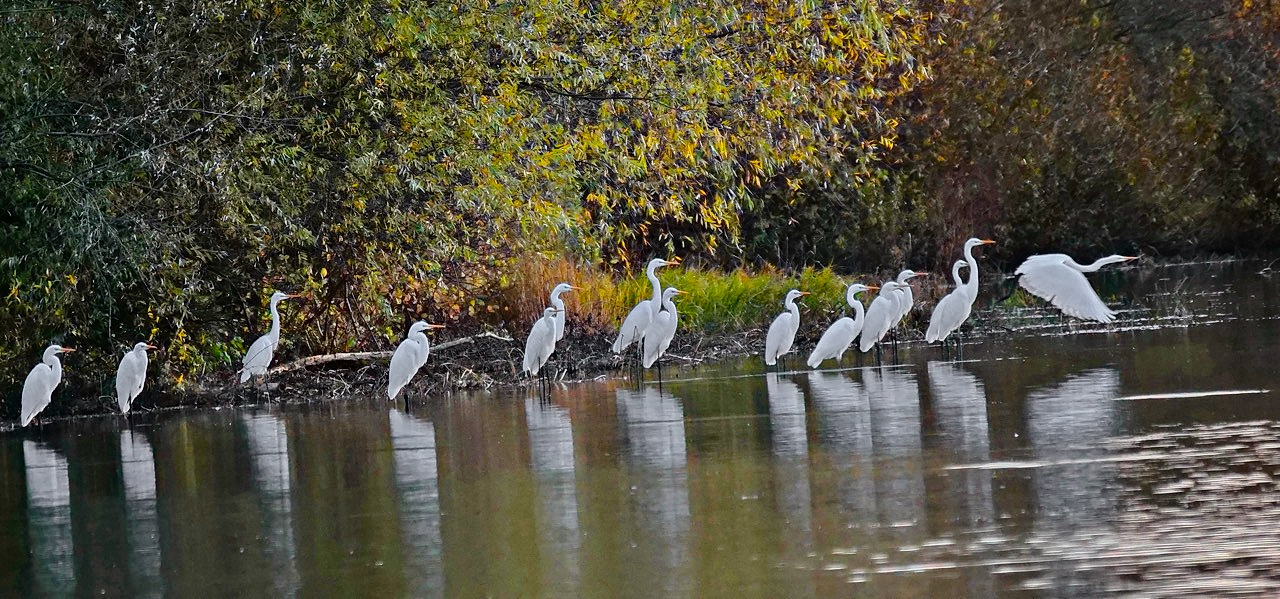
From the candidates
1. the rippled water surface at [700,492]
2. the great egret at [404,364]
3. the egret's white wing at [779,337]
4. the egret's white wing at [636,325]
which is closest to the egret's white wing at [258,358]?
the rippled water surface at [700,492]

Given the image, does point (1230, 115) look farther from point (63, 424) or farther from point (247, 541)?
point (247, 541)

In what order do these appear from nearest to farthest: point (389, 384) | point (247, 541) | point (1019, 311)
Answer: point (247, 541)
point (389, 384)
point (1019, 311)

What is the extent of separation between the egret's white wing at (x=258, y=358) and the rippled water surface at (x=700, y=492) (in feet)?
2.17

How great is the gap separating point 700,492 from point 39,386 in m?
7.06

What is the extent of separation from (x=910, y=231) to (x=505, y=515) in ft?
72.7

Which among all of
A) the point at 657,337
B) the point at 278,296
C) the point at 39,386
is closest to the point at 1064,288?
the point at 657,337

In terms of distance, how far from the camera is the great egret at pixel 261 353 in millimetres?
14664

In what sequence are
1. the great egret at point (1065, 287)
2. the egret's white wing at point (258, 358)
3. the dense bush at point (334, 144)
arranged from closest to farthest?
the dense bush at point (334, 144) → the egret's white wing at point (258, 358) → the great egret at point (1065, 287)

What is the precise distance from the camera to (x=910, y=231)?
97.3ft

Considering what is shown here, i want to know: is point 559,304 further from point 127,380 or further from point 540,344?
point 127,380

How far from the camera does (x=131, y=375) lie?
1383cm

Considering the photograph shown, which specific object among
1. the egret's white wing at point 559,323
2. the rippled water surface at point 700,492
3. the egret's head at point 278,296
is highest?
the egret's head at point 278,296

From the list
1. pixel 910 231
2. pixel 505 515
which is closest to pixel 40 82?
pixel 505 515

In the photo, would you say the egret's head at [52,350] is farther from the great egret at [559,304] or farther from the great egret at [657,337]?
the great egret at [657,337]
